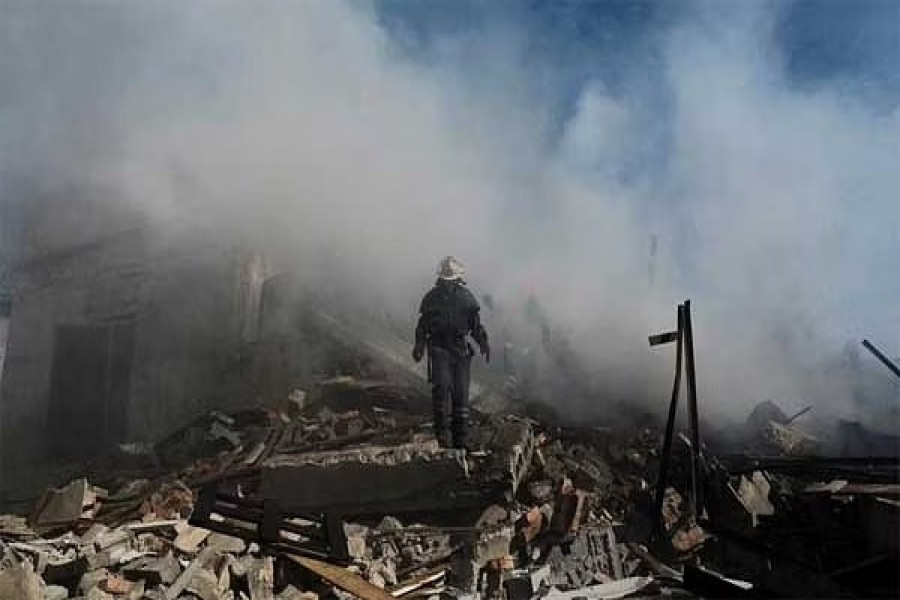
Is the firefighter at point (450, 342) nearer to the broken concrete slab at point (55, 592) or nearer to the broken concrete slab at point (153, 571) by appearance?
the broken concrete slab at point (153, 571)

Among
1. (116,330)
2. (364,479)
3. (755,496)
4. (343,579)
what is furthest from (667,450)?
(116,330)

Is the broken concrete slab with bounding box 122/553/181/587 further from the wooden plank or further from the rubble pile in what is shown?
the wooden plank

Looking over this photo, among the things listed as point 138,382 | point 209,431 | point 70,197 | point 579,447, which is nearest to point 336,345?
point 209,431

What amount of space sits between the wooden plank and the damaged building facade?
2137 millimetres

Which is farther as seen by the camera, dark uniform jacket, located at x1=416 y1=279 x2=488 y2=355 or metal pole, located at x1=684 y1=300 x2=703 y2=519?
dark uniform jacket, located at x1=416 y1=279 x2=488 y2=355

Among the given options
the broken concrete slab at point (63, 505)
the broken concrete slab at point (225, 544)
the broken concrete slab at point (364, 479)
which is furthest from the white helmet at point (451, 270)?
the broken concrete slab at point (63, 505)

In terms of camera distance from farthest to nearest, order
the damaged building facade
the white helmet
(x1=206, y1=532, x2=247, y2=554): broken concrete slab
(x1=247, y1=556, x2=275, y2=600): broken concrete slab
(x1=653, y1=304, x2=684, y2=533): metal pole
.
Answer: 1. the damaged building facade
2. the white helmet
3. (x1=653, y1=304, x2=684, y2=533): metal pole
4. (x1=206, y1=532, x2=247, y2=554): broken concrete slab
5. (x1=247, y1=556, x2=275, y2=600): broken concrete slab

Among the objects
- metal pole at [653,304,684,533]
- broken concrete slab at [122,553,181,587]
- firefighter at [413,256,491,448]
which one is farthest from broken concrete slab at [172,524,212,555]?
metal pole at [653,304,684,533]

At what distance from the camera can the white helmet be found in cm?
632

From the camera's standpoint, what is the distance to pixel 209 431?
262 inches

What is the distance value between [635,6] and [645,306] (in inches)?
94.3

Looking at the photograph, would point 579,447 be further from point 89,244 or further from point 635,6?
point 89,244

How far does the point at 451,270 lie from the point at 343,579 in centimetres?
258

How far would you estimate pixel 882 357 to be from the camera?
227 inches
